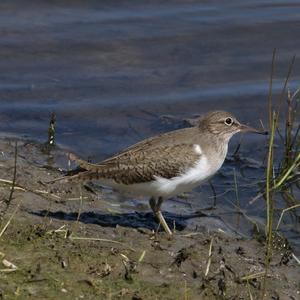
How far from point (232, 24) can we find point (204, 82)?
1.62 m

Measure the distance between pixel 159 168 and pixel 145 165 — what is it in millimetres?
126

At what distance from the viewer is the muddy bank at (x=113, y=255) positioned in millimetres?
6383

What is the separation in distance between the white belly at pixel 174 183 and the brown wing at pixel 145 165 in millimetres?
44

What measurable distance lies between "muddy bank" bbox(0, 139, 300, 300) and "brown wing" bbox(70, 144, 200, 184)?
0.40 metres

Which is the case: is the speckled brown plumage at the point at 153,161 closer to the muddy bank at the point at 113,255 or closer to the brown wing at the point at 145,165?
the brown wing at the point at 145,165

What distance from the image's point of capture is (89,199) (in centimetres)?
866

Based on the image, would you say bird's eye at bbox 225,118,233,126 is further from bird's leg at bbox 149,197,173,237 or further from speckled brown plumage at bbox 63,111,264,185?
bird's leg at bbox 149,197,173,237

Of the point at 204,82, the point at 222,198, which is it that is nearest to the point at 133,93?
the point at 204,82

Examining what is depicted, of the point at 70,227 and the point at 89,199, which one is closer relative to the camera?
the point at 70,227

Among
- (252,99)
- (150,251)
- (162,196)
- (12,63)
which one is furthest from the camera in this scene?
(12,63)

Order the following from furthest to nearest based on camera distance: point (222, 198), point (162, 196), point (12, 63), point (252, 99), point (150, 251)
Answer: point (12, 63) < point (252, 99) < point (222, 198) < point (162, 196) < point (150, 251)

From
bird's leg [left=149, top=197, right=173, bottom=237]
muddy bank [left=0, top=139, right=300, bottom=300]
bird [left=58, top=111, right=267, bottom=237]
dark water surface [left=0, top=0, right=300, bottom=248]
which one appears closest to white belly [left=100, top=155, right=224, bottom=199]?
bird [left=58, top=111, right=267, bottom=237]

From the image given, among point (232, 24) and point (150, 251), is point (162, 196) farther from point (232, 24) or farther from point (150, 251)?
point (232, 24)

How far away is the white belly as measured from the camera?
26.4 ft
